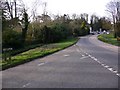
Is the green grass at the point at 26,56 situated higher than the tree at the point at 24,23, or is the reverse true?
the tree at the point at 24,23

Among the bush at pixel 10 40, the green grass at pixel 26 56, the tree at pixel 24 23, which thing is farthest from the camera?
the tree at pixel 24 23

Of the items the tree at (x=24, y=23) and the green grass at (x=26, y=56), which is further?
the tree at (x=24, y=23)

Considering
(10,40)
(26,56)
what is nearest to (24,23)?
(10,40)

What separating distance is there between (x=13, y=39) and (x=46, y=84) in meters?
36.8

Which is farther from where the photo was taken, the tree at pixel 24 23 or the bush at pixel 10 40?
the tree at pixel 24 23

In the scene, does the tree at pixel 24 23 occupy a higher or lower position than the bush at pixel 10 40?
higher

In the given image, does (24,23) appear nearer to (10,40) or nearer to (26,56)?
(10,40)

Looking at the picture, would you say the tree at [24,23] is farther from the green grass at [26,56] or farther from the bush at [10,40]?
the green grass at [26,56]

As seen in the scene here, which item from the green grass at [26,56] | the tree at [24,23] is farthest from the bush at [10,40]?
the tree at [24,23]

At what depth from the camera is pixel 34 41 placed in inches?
2506

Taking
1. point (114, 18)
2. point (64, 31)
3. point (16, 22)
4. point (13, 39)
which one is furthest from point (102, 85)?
point (114, 18)

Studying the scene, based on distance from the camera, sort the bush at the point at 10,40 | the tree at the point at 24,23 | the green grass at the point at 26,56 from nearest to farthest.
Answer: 1. the green grass at the point at 26,56
2. the bush at the point at 10,40
3. the tree at the point at 24,23

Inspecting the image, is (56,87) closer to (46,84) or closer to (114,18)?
(46,84)

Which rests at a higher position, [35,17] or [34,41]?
[35,17]
